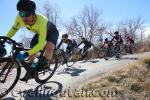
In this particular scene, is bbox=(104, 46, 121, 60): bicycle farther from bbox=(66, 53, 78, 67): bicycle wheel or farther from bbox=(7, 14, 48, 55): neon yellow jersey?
bbox=(7, 14, 48, 55): neon yellow jersey

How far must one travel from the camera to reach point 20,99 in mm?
6438

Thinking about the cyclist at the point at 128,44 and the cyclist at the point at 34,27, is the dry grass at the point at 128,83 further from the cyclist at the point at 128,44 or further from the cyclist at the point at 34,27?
the cyclist at the point at 128,44

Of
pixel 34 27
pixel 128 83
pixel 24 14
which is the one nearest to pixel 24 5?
pixel 24 14

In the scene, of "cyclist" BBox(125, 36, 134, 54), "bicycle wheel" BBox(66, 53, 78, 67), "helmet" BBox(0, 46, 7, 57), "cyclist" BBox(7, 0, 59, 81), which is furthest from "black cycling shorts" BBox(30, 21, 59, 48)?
"cyclist" BBox(125, 36, 134, 54)

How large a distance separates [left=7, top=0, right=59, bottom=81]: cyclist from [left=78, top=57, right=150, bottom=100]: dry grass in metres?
1.44

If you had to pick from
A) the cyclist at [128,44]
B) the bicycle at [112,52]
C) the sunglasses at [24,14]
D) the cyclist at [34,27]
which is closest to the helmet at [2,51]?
the cyclist at [34,27]

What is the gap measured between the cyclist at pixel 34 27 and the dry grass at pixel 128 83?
4.73 feet

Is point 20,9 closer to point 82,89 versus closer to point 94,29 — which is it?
point 82,89

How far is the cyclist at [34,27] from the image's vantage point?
6.61m

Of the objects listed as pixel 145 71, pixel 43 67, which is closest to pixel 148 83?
pixel 145 71

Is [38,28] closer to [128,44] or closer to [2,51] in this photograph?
[2,51]

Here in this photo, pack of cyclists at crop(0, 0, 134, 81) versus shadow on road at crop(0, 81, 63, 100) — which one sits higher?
pack of cyclists at crop(0, 0, 134, 81)

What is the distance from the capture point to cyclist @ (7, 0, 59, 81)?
661 centimetres

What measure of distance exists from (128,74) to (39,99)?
3.75m
